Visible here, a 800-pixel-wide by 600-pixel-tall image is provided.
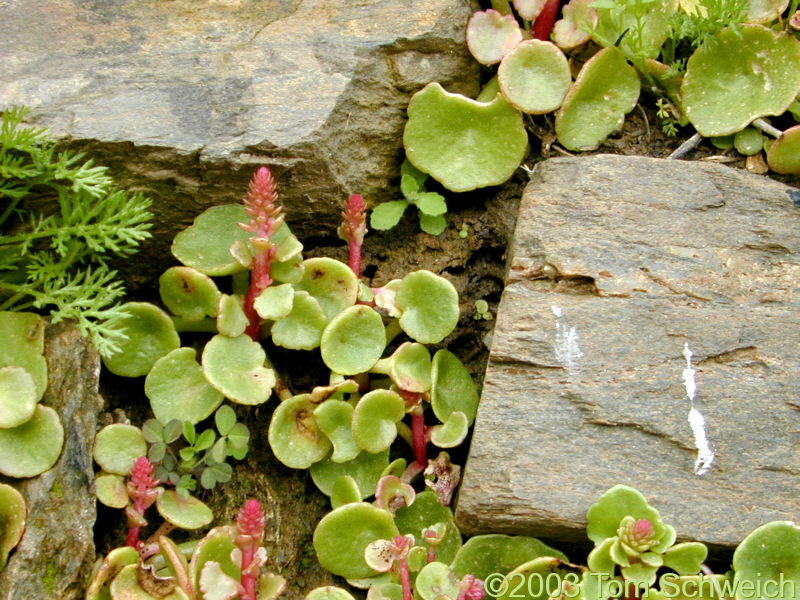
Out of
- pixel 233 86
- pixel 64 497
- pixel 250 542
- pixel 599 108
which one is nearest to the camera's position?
pixel 250 542

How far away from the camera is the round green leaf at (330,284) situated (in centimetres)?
283

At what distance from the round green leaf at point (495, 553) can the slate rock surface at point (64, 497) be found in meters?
1.07

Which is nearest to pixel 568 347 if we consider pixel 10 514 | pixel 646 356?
pixel 646 356

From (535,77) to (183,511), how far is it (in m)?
1.89

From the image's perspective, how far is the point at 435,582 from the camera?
250cm

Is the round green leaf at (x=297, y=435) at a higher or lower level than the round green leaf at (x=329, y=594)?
higher

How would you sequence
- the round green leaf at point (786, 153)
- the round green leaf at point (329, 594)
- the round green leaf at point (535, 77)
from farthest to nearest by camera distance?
1. the round green leaf at point (535, 77)
2. the round green leaf at point (786, 153)
3. the round green leaf at point (329, 594)

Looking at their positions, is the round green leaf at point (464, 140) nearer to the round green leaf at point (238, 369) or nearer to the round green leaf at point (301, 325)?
the round green leaf at point (301, 325)

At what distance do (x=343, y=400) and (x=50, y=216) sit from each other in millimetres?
1076

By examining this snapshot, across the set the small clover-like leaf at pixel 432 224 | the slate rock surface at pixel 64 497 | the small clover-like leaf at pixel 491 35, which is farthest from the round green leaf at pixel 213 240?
the small clover-like leaf at pixel 491 35

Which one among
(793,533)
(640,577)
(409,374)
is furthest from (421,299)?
(793,533)

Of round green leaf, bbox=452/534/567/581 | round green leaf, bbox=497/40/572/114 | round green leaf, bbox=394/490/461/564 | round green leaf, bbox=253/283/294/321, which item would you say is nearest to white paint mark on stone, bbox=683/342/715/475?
round green leaf, bbox=452/534/567/581

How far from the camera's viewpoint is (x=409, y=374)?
9.07 feet

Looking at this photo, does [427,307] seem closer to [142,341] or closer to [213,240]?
[213,240]
